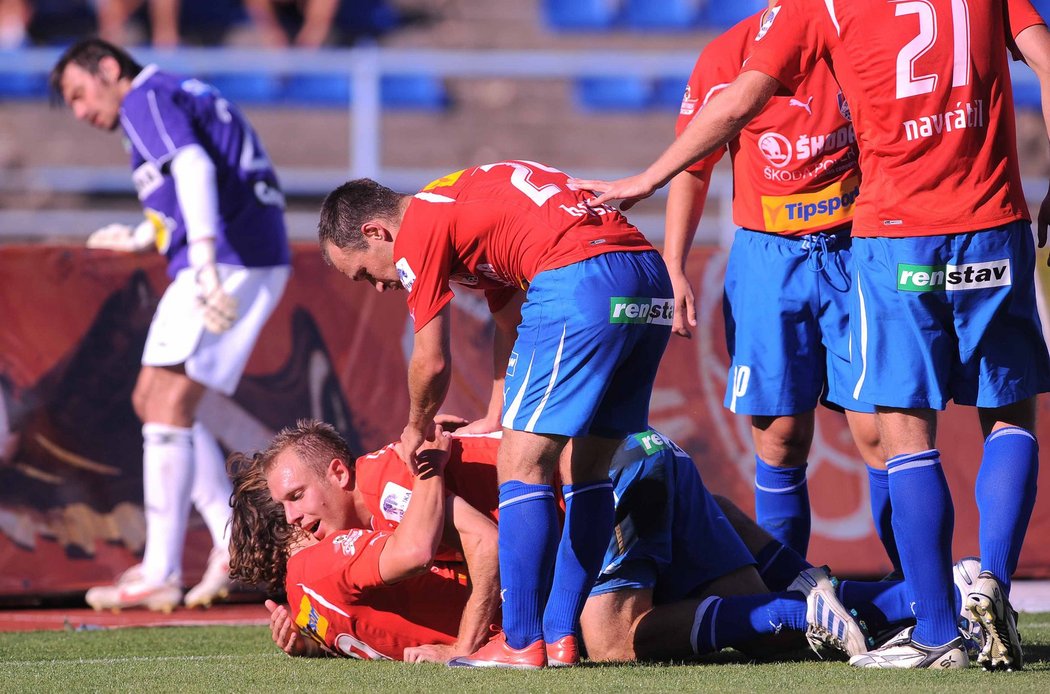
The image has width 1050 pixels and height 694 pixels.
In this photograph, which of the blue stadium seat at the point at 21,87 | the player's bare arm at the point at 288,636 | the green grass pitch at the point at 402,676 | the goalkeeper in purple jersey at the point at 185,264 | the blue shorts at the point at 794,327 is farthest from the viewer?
the blue stadium seat at the point at 21,87

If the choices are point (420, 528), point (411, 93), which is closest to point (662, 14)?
point (411, 93)

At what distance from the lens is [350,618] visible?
13.1 feet

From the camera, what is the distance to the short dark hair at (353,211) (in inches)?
154

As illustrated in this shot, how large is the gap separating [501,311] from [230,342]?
233cm

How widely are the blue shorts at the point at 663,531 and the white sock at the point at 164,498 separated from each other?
2620 millimetres

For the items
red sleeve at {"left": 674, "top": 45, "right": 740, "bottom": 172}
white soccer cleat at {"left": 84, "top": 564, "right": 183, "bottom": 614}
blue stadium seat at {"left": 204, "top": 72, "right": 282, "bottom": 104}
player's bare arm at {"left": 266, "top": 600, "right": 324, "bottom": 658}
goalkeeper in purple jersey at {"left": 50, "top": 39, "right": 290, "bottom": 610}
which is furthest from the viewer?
blue stadium seat at {"left": 204, "top": 72, "right": 282, "bottom": 104}

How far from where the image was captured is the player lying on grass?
3.91 m

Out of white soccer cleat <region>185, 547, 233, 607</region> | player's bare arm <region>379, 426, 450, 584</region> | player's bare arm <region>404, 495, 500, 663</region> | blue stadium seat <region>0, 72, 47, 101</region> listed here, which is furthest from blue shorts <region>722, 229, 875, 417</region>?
blue stadium seat <region>0, 72, 47, 101</region>

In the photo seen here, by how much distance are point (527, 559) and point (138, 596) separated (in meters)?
2.87

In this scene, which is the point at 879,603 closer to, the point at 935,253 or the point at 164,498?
the point at 935,253

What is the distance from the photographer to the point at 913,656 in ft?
11.7

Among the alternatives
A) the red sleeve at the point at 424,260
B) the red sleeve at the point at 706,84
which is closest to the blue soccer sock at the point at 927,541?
the red sleeve at the point at 424,260

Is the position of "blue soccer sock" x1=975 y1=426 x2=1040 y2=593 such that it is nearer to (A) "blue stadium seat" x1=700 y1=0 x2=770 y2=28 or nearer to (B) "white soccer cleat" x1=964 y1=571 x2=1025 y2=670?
(B) "white soccer cleat" x1=964 y1=571 x2=1025 y2=670

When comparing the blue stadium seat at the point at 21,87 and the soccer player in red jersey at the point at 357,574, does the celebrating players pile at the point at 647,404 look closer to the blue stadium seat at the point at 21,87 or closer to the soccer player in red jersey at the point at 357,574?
the soccer player in red jersey at the point at 357,574
